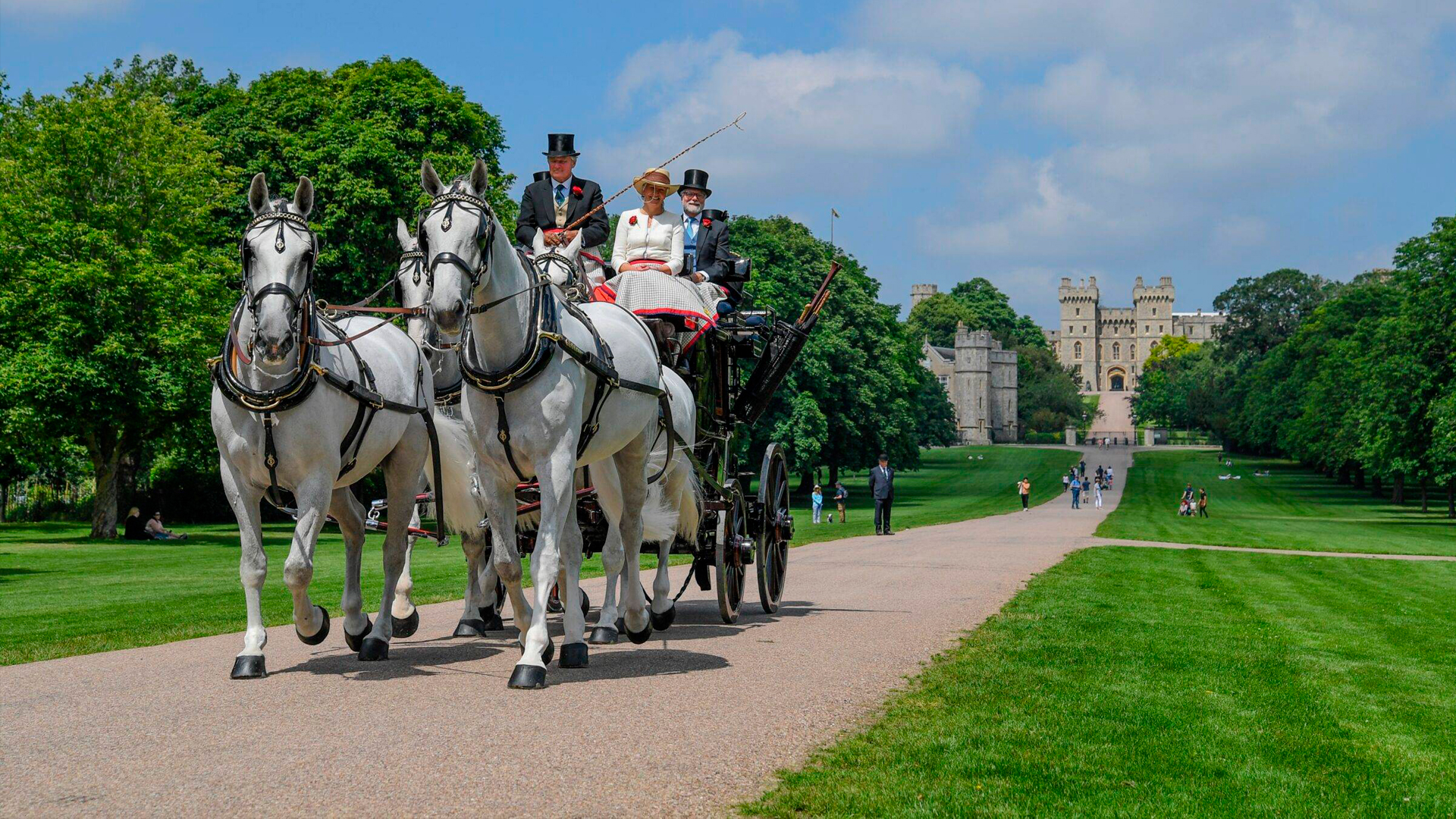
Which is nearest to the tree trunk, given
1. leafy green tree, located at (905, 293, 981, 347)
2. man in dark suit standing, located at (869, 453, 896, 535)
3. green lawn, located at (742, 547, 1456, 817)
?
man in dark suit standing, located at (869, 453, 896, 535)

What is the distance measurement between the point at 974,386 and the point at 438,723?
14385 cm

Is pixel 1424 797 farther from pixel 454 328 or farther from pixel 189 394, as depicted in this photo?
pixel 189 394

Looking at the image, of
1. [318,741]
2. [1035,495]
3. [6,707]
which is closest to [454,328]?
[318,741]

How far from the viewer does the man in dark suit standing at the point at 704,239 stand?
456 inches

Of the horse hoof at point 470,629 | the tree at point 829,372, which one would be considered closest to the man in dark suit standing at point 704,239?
the horse hoof at point 470,629

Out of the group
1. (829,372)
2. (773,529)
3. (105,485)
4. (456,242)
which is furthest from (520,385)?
(829,372)

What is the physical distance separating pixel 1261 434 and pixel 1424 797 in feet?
317

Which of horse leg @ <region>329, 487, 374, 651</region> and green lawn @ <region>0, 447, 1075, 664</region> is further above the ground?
horse leg @ <region>329, 487, 374, 651</region>

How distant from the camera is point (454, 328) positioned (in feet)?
23.8

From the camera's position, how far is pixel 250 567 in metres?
8.08

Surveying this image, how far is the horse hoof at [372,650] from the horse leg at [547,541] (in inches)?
51.9

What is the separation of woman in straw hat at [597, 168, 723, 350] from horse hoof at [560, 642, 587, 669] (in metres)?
3.08

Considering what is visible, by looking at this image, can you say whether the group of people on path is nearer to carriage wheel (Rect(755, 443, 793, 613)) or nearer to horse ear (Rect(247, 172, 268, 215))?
carriage wheel (Rect(755, 443, 793, 613))

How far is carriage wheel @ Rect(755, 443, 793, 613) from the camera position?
40.0ft
